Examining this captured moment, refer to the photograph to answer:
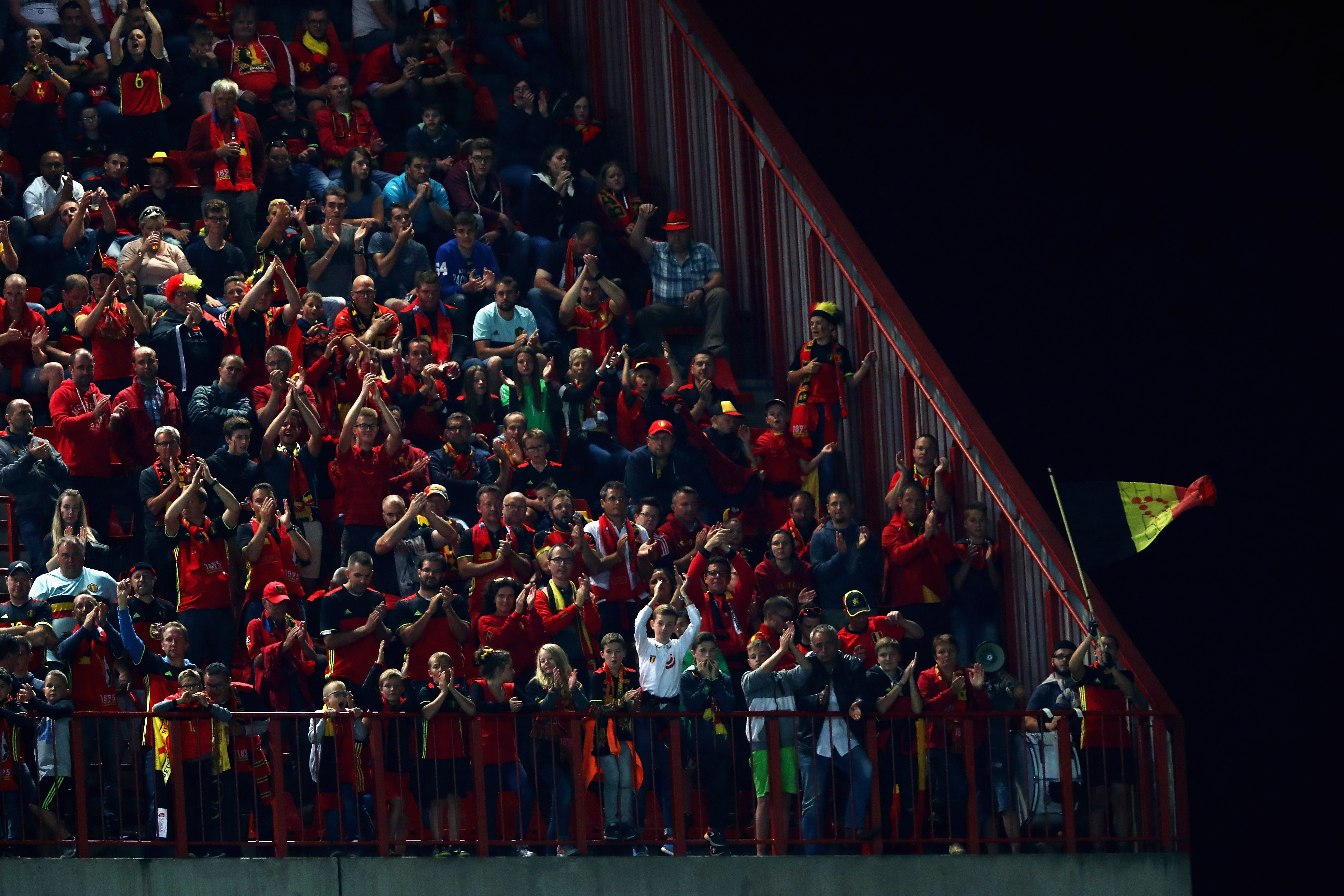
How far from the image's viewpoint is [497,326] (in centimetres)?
1728

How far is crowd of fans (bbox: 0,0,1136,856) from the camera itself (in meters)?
14.0

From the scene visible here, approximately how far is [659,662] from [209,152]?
612 cm

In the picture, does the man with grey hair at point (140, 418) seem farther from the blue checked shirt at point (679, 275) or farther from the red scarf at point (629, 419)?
the blue checked shirt at point (679, 275)

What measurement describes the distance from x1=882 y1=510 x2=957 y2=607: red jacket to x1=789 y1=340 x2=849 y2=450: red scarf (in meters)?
1.40

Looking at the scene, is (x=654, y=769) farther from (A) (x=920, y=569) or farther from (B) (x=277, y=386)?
(B) (x=277, y=386)

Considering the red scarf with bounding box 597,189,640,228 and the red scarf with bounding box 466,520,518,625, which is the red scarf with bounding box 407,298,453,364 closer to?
the red scarf with bounding box 466,520,518,625

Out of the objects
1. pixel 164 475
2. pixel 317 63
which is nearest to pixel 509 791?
pixel 164 475

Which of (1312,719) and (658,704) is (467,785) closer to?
(658,704)

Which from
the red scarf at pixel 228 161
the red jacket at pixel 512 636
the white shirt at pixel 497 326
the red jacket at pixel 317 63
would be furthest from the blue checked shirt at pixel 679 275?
the red jacket at pixel 512 636

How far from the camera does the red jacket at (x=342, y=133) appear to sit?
18.8 meters

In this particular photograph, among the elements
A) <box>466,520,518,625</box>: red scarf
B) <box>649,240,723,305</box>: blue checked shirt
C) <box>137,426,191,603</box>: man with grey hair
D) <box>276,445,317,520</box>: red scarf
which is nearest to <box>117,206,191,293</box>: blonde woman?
<box>137,426,191,603</box>: man with grey hair

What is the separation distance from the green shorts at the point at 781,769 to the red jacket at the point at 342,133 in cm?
701

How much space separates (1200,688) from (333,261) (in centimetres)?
760

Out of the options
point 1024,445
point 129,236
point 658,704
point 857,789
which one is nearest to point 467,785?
point 658,704
